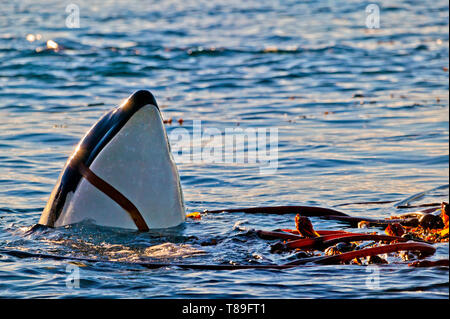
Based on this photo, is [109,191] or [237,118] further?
[237,118]

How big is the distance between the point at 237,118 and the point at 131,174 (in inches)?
344

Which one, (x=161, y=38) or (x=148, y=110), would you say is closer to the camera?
(x=148, y=110)

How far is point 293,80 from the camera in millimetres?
19969

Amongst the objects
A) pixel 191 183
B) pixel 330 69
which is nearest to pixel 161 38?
pixel 330 69

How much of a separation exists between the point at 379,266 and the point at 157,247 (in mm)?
1754

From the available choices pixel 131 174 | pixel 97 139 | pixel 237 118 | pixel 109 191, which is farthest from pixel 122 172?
pixel 237 118

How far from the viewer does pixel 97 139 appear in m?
6.58

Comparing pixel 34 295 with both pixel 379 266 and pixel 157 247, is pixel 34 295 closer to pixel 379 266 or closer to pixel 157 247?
pixel 157 247

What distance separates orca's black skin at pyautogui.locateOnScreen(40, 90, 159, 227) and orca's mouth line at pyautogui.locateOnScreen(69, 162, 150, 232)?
4 cm

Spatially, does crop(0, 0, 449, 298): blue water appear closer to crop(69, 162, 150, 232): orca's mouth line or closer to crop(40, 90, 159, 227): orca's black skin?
crop(69, 162, 150, 232): orca's mouth line

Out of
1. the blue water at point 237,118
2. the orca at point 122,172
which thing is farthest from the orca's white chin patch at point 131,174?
the blue water at point 237,118

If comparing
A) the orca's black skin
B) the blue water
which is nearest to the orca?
the orca's black skin

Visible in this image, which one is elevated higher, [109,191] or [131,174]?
[131,174]

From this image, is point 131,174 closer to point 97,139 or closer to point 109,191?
point 109,191
